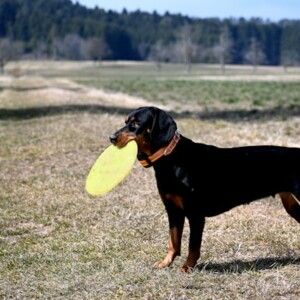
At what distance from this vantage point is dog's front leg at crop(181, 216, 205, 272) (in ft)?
15.3

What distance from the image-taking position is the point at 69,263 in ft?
17.1

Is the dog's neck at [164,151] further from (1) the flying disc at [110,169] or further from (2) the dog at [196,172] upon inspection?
(1) the flying disc at [110,169]

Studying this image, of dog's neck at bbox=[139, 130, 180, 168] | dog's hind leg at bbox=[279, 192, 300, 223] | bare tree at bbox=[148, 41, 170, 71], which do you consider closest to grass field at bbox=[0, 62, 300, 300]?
dog's hind leg at bbox=[279, 192, 300, 223]

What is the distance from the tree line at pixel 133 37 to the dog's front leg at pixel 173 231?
101513 millimetres

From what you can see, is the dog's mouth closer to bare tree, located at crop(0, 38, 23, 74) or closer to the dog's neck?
the dog's neck

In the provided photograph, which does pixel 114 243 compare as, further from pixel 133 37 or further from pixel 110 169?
pixel 133 37

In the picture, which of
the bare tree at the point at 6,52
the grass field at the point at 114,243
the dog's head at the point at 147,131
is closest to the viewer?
the grass field at the point at 114,243

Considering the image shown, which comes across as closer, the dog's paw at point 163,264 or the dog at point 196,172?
the dog at point 196,172

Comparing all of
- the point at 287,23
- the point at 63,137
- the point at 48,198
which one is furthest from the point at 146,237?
the point at 287,23

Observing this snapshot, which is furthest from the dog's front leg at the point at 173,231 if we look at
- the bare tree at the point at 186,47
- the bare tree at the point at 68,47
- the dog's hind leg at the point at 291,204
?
the bare tree at the point at 68,47

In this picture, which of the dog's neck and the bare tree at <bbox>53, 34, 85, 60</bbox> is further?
the bare tree at <bbox>53, 34, 85, 60</bbox>

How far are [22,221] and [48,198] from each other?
100 cm

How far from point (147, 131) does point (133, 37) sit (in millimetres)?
143364

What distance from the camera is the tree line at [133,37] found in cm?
12244
